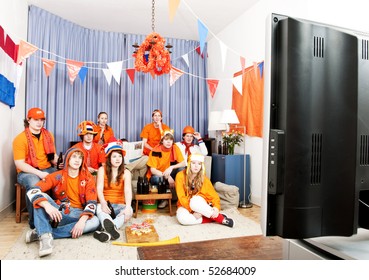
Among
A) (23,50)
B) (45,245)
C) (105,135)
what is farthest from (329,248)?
(105,135)

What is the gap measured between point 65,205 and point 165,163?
1.49 meters

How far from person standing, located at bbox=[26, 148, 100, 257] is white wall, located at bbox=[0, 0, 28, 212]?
2.52 ft

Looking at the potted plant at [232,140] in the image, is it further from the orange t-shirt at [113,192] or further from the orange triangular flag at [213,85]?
the orange t-shirt at [113,192]

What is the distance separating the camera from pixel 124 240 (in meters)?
2.44

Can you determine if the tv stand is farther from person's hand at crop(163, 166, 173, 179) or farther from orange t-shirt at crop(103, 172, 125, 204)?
person's hand at crop(163, 166, 173, 179)

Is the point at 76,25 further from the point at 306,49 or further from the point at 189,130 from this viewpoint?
the point at 306,49

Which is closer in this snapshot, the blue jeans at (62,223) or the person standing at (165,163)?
the blue jeans at (62,223)

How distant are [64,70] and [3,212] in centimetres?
214

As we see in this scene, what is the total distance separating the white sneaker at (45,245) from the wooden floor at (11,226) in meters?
0.25

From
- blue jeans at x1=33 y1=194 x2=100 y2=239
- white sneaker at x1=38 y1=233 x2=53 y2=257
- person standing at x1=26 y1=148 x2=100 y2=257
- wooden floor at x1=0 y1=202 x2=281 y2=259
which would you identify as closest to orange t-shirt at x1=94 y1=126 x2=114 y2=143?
wooden floor at x1=0 y1=202 x2=281 y2=259

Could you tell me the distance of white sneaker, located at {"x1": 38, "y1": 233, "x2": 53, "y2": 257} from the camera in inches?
80.7

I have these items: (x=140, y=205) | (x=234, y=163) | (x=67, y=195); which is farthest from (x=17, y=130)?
(x=234, y=163)

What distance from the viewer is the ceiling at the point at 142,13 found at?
382 cm

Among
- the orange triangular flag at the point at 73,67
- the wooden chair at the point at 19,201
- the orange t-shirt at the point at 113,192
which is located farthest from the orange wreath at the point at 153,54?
the wooden chair at the point at 19,201
